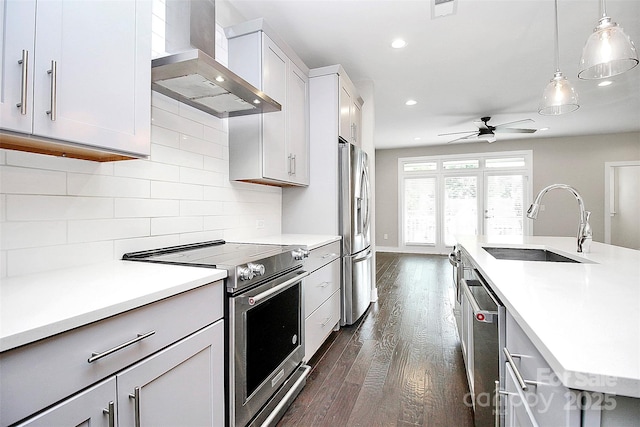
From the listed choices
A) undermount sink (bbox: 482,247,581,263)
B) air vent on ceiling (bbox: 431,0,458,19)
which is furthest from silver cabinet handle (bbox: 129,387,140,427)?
air vent on ceiling (bbox: 431,0,458,19)

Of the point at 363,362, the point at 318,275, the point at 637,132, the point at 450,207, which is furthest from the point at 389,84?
the point at 637,132

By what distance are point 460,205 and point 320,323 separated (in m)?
6.17

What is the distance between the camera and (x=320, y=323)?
235 centimetres

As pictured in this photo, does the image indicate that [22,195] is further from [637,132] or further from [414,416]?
[637,132]

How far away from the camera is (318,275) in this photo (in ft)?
7.55

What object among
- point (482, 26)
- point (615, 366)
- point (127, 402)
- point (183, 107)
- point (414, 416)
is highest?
point (482, 26)

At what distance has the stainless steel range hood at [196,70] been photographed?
1.41 metres

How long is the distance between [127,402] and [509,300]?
1159mm

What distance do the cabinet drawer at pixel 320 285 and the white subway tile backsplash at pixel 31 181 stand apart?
4.52 ft

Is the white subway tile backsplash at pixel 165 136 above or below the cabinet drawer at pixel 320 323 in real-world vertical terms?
above

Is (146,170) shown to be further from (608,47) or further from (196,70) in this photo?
(608,47)

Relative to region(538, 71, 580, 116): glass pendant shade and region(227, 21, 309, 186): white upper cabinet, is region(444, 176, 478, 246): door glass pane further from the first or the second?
region(227, 21, 309, 186): white upper cabinet

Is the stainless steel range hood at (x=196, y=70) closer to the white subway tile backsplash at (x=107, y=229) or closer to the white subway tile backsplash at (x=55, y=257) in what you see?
the white subway tile backsplash at (x=107, y=229)

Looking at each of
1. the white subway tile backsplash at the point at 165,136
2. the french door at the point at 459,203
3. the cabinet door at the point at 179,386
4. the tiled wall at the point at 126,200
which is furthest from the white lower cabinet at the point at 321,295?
the french door at the point at 459,203
